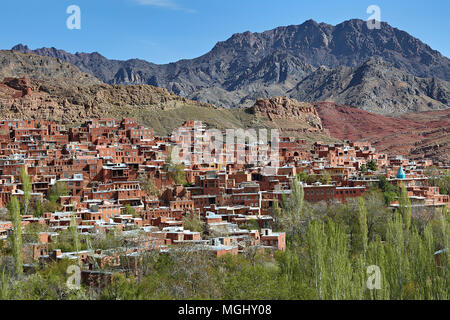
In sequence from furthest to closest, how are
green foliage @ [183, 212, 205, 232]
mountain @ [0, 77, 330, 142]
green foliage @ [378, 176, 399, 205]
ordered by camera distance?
1. mountain @ [0, 77, 330, 142]
2. green foliage @ [378, 176, 399, 205]
3. green foliage @ [183, 212, 205, 232]

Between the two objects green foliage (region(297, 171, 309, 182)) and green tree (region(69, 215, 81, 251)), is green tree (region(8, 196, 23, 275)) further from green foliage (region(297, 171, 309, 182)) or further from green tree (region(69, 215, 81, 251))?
A: green foliage (region(297, 171, 309, 182))

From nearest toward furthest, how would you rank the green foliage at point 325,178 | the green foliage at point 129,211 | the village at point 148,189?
the village at point 148,189, the green foliage at point 129,211, the green foliage at point 325,178

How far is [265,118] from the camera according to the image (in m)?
124

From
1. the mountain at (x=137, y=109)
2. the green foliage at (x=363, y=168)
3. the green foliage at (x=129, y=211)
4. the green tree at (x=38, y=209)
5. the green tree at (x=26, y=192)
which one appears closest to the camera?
the green tree at (x=38, y=209)

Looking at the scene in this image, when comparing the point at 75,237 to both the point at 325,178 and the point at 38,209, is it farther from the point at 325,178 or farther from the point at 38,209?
the point at 325,178

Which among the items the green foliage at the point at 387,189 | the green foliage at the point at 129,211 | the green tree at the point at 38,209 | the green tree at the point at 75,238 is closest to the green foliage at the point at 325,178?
the green foliage at the point at 387,189

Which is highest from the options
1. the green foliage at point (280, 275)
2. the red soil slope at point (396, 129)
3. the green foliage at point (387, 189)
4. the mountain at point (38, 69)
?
the mountain at point (38, 69)

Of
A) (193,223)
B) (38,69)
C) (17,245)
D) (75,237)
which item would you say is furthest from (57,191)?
(38,69)

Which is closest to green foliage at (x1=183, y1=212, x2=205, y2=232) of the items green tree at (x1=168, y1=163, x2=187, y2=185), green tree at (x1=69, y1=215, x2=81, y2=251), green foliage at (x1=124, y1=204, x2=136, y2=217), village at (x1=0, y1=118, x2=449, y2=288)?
village at (x1=0, y1=118, x2=449, y2=288)

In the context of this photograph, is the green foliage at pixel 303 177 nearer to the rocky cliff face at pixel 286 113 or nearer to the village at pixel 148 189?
the village at pixel 148 189

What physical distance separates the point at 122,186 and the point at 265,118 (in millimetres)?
76554

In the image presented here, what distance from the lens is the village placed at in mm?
36906

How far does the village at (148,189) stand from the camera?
121 feet

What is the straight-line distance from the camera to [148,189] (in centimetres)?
5159
